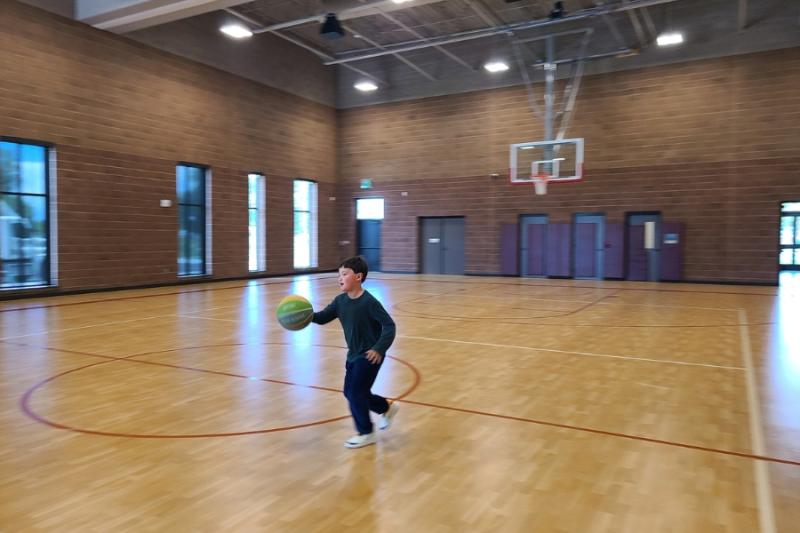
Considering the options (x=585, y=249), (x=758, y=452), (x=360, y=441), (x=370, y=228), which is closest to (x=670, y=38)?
(x=585, y=249)

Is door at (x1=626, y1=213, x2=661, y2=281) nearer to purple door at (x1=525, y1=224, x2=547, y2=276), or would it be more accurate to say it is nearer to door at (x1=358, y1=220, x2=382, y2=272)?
purple door at (x1=525, y1=224, x2=547, y2=276)

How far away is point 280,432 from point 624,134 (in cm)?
1677

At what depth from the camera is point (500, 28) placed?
54.0 feet

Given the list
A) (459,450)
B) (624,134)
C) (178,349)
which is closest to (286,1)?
(624,134)

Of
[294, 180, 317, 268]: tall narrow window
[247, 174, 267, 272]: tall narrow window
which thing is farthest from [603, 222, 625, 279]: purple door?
[247, 174, 267, 272]: tall narrow window

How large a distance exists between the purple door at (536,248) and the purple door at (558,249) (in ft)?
0.70

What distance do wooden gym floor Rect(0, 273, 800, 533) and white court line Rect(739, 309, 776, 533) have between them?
2 cm

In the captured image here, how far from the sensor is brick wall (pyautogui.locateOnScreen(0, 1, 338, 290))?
1290cm

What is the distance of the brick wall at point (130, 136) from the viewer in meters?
12.9

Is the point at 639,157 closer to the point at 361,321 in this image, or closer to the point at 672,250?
the point at 672,250

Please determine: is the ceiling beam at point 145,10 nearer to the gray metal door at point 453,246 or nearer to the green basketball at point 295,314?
the gray metal door at point 453,246

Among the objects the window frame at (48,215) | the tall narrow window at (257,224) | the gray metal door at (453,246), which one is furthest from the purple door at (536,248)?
the window frame at (48,215)

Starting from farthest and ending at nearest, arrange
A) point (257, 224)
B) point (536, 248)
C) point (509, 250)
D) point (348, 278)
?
point (509, 250) < point (536, 248) < point (257, 224) < point (348, 278)

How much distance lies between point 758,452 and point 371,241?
64.5 ft
